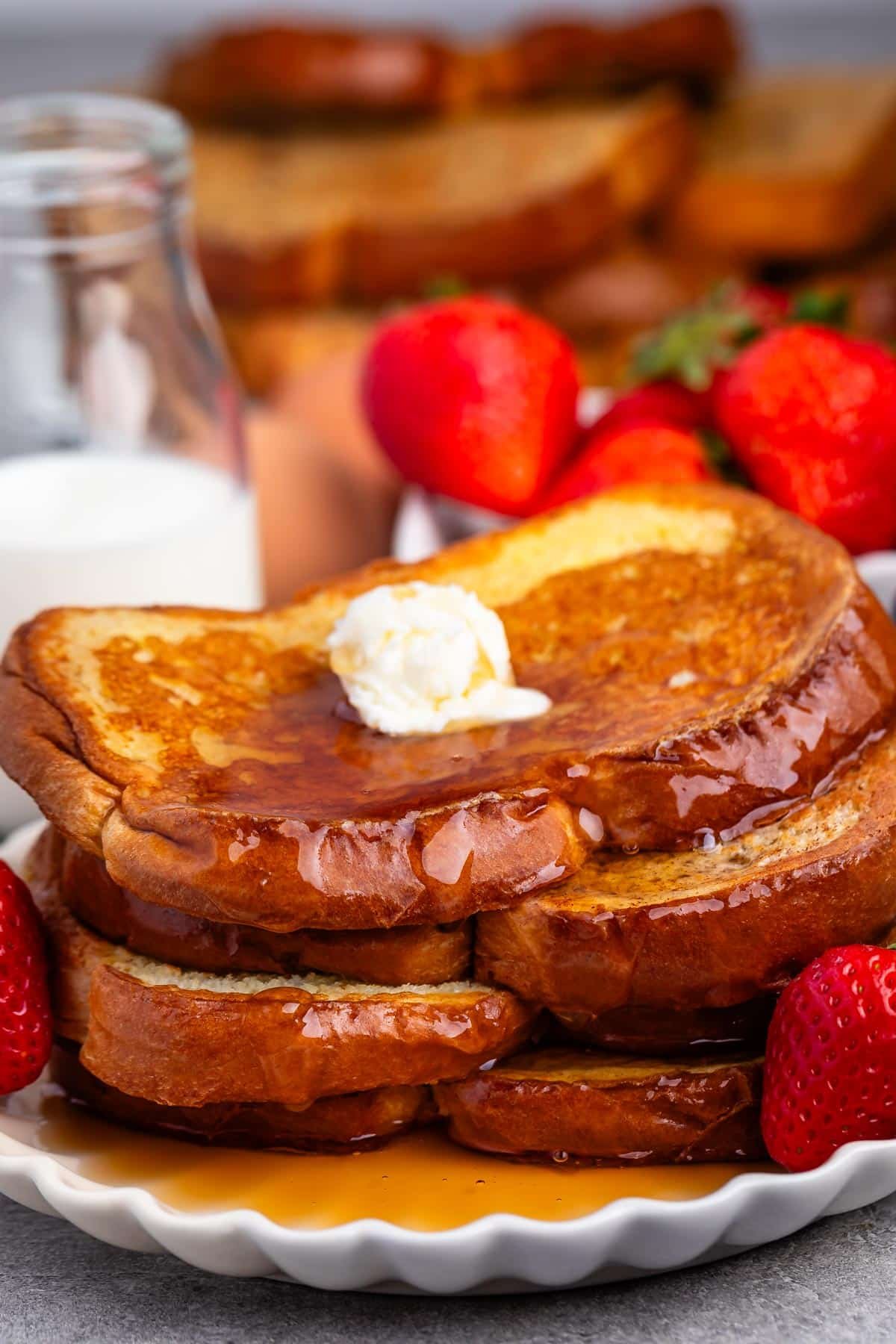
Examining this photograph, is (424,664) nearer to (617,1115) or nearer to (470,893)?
(470,893)

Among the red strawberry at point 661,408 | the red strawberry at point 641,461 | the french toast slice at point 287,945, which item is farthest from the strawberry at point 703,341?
the french toast slice at point 287,945

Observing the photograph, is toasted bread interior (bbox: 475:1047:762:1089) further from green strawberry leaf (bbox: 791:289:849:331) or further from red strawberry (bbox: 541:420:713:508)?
green strawberry leaf (bbox: 791:289:849:331)

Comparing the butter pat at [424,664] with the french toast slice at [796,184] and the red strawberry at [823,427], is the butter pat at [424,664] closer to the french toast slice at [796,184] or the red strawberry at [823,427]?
the red strawberry at [823,427]

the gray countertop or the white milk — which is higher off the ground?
the white milk

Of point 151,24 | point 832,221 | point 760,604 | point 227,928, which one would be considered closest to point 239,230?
point 832,221

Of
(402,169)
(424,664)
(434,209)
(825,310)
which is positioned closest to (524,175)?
(434,209)

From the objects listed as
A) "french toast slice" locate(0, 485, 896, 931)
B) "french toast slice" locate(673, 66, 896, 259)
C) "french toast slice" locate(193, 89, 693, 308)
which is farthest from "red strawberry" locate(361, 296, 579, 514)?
"french toast slice" locate(673, 66, 896, 259)

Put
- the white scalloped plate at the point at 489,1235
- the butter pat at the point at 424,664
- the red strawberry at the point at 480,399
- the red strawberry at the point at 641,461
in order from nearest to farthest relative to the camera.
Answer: the white scalloped plate at the point at 489,1235 → the butter pat at the point at 424,664 → the red strawberry at the point at 641,461 → the red strawberry at the point at 480,399
